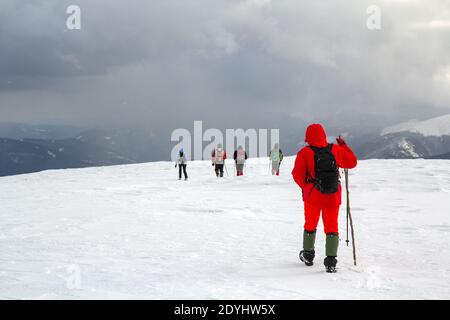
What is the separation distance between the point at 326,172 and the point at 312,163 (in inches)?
9.3

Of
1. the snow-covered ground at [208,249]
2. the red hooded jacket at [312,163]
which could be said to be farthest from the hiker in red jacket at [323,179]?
the snow-covered ground at [208,249]

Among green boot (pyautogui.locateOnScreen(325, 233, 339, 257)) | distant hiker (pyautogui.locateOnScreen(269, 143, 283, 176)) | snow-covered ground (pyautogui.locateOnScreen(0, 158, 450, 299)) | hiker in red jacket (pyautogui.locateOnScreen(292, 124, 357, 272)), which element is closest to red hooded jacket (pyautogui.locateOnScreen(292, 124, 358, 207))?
hiker in red jacket (pyautogui.locateOnScreen(292, 124, 357, 272))

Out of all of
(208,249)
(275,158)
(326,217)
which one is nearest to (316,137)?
(326,217)

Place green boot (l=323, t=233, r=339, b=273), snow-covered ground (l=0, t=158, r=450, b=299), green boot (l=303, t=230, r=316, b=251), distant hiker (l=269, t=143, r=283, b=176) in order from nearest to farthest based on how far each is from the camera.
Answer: snow-covered ground (l=0, t=158, r=450, b=299)
green boot (l=323, t=233, r=339, b=273)
green boot (l=303, t=230, r=316, b=251)
distant hiker (l=269, t=143, r=283, b=176)

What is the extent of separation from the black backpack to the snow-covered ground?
1.15m

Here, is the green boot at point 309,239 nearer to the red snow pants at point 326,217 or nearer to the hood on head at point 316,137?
the red snow pants at point 326,217

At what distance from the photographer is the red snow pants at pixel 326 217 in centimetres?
628

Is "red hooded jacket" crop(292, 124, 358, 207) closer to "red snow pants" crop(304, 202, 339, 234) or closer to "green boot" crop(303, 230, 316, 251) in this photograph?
"red snow pants" crop(304, 202, 339, 234)

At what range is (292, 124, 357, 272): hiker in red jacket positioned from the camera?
20.4 feet

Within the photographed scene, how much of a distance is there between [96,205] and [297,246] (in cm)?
789

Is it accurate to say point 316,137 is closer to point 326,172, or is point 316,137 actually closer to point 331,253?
point 326,172

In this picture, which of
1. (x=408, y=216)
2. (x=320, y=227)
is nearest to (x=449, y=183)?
(x=408, y=216)

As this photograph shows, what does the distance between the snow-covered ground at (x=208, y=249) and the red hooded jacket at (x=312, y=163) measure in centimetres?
99

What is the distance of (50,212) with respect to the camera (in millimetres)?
12492
